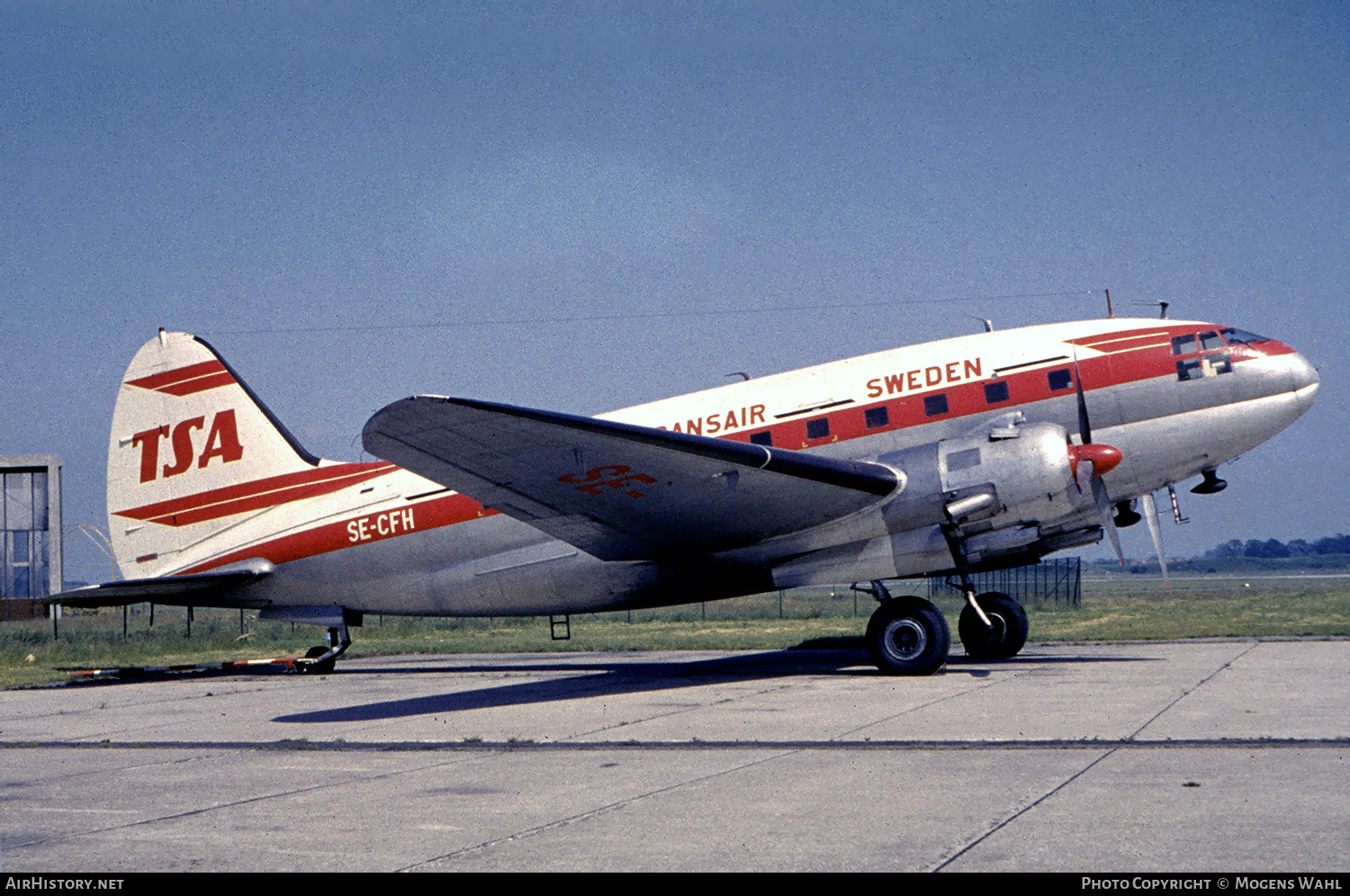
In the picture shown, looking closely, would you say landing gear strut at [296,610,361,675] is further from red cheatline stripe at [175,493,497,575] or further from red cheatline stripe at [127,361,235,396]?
red cheatline stripe at [127,361,235,396]

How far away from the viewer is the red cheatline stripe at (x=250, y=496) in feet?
70.6

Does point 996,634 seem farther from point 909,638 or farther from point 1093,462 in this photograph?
point 1093,462

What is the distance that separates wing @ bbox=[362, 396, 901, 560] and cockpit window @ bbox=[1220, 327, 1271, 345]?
244 inches

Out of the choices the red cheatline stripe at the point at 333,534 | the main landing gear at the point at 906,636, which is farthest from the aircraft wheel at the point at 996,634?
the red cheatline stripe at the point at 333,534

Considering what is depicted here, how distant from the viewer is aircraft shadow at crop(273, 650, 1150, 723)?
15656mm

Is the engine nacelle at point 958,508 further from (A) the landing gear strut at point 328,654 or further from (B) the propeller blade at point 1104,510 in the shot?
(A) the landing gear strut at point 328,654

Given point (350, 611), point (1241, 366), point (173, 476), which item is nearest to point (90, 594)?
point (173, 476)

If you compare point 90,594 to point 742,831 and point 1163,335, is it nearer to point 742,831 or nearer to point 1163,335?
point 742,831

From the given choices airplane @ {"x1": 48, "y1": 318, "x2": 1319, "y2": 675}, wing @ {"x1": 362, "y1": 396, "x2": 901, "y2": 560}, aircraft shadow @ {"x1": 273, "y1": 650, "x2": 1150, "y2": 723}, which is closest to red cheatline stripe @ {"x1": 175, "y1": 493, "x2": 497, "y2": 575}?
airplane @ {"x1": 48, "y1": 318, "x2": 1319, "y2": 675}

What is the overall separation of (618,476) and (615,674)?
5.67 metres

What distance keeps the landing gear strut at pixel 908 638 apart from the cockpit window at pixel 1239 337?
6.54 metres

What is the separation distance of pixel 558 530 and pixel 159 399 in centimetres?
993

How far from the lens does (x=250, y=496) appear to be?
22.0 metres

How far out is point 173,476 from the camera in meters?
22.3
